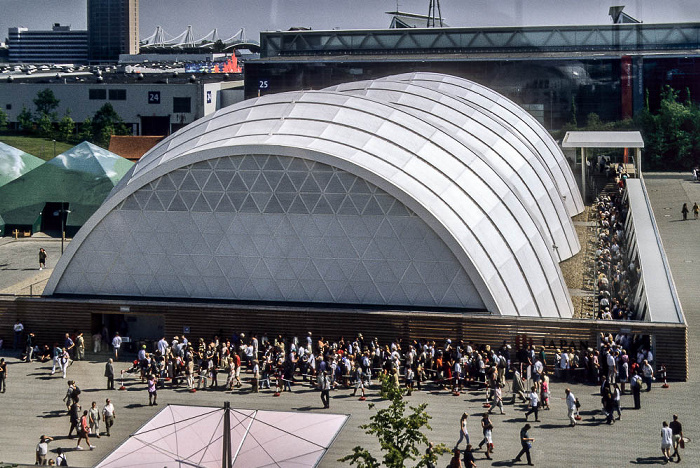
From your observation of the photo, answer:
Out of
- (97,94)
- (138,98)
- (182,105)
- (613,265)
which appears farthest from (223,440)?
(97,94)

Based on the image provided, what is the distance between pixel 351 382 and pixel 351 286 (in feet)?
15.6

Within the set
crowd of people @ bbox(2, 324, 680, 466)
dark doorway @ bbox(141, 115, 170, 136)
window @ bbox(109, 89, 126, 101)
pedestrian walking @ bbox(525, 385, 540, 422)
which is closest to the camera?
pedestrian walking @ bbox(525, 385, 540, 422)

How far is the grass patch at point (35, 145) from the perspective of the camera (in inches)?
4413

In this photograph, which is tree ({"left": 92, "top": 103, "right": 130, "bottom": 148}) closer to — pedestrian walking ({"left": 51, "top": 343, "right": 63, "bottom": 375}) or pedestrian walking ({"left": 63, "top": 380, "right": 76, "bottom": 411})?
pedestrian walking ({"left": 51, "top": 343, "right": 63, "bottom": 375})

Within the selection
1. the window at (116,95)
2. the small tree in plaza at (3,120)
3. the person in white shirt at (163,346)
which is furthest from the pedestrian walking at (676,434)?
the small tree in plaza at (3,120)

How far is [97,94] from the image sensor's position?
388 feet

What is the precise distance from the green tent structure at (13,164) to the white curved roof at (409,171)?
1302 inches

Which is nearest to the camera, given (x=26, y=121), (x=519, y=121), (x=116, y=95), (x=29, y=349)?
(x=29, y=349)

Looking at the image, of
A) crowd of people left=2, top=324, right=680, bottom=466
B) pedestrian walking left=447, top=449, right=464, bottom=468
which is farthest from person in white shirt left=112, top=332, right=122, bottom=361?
pedestrian walking left=447, top=449, right=464, bottom=468

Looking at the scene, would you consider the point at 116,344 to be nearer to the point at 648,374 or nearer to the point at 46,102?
the point at 648,374

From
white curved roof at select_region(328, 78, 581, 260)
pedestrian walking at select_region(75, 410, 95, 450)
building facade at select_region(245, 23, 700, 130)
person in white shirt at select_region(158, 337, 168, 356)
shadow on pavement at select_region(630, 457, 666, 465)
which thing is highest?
building facade at select_region(245, 23, 700, 130)

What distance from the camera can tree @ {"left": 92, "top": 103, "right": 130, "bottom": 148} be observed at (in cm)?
11088

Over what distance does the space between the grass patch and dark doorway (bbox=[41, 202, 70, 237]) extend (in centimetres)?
4073

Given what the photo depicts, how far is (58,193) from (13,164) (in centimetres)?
777
